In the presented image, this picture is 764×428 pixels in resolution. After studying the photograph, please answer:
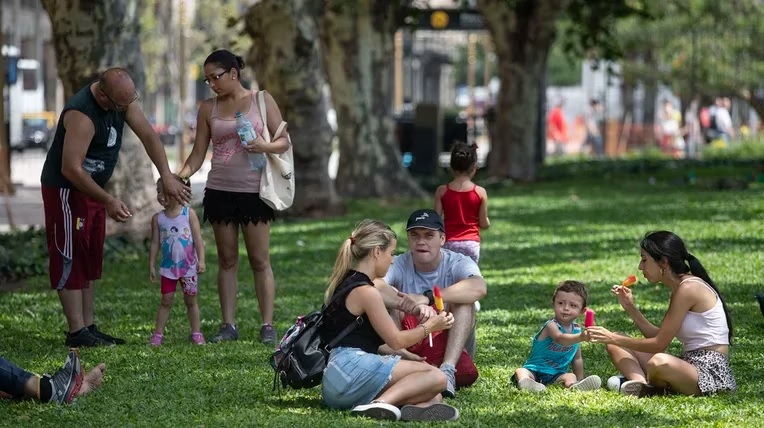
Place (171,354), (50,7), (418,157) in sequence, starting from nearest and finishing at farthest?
(171,354) → (50,7) → (418,157)

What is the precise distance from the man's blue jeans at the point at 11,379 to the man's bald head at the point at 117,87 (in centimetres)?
209

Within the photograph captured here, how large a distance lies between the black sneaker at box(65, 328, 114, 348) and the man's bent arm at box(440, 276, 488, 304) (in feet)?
8.75

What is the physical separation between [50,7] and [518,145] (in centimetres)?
1365

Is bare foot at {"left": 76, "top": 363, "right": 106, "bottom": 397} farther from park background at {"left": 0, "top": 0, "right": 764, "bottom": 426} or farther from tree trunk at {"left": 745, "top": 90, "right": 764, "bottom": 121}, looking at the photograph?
tree trunk at {"left": 745, "top": 90, "right": 764, "bottom": 121}

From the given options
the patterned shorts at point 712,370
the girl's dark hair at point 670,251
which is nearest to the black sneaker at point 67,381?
the girl's dark hair at point 670,251

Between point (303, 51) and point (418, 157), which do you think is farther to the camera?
point (418, 157)

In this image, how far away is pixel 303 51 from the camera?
1877cm

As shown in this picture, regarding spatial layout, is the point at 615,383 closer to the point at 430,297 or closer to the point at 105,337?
the point at 430,297

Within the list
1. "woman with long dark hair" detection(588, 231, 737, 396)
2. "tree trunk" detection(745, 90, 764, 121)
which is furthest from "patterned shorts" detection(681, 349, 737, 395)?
"tree trunk" detection(745, 90, 764, 121)

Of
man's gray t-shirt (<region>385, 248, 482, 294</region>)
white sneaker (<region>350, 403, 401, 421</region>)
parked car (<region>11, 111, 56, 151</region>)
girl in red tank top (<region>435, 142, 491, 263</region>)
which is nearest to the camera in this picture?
white sneaker (<region>350, 403, 401, 421</region>)

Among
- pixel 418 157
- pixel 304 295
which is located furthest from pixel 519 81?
pixel 304 295

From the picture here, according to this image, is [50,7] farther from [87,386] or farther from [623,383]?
[623,383]

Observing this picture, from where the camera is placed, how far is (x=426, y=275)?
810cm

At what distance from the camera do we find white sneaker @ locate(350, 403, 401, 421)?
6.98m
